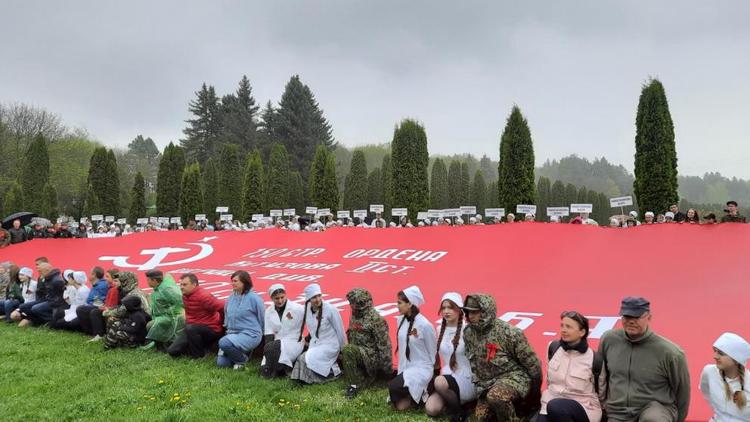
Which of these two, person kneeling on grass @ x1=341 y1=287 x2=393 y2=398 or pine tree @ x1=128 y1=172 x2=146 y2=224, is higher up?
pine tree @ x1=128 y1=172 x2=146 y2=224

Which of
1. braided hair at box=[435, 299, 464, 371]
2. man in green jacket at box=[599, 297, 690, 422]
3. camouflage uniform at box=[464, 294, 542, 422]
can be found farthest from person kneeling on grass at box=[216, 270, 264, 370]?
man in green jacket at box=[599, 297, 690, 422]

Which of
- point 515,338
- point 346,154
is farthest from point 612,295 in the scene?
point 346,154

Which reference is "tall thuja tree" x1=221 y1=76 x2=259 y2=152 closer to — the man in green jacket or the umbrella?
the umbrella

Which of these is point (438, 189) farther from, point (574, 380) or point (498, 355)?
point (574, 380)

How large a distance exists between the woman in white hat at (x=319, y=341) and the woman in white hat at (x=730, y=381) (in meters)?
3.82

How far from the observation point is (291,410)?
16.4ft

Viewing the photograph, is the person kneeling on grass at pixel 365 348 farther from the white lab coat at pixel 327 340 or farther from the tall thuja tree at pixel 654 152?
the tall thuja tree at pixel 654 152

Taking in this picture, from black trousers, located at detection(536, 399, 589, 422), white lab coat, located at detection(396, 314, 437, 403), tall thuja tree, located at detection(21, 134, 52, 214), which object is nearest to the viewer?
black trousers, located at detection(536, 399, 589, 422)

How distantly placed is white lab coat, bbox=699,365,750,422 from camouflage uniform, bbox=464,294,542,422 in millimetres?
1257

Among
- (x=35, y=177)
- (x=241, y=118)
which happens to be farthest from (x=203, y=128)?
(x=35, y=177)

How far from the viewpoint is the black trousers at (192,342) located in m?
7.07

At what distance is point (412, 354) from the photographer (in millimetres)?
5262

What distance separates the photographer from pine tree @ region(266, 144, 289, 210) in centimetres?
3722

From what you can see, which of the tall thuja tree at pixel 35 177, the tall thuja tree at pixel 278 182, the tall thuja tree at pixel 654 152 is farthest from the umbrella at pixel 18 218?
the tall thuja tree at pixel 654 152
